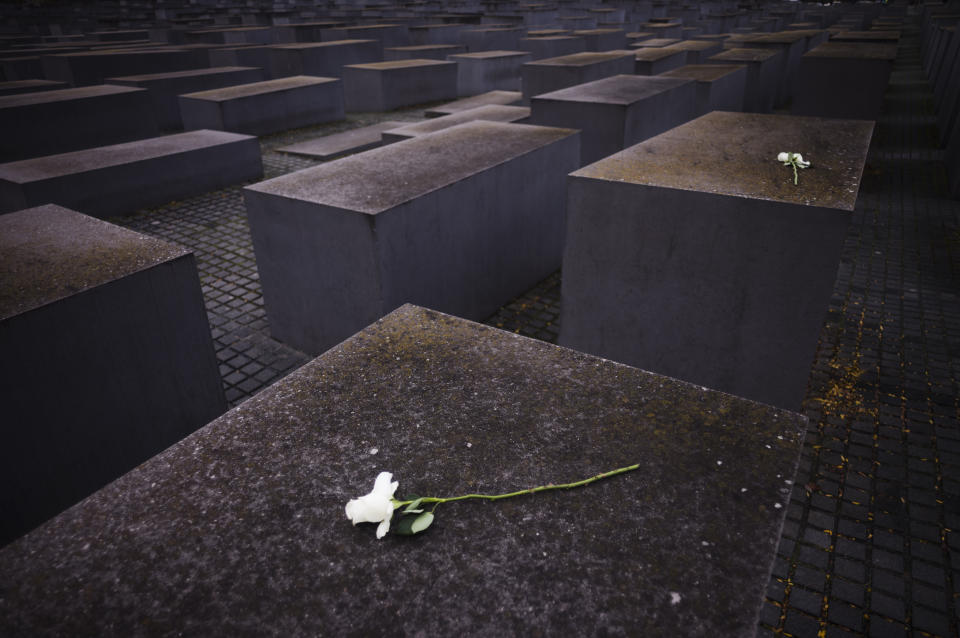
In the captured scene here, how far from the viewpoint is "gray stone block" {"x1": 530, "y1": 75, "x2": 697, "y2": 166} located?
8.19m

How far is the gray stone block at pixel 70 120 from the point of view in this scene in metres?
10.1

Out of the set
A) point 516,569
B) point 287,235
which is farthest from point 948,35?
point 516,569

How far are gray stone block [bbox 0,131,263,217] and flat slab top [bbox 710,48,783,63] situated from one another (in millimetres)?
11404

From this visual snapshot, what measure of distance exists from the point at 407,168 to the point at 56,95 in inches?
379

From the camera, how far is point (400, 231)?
193 inches

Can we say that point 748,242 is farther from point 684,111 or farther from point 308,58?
point 308,58

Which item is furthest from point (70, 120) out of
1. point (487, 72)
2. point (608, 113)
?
point (487, 72)

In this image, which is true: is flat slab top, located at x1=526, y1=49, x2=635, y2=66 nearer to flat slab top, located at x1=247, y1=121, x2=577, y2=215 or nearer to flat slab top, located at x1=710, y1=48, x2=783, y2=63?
flat slab top, located at x1=710, y1=48, x2=783, y2=63

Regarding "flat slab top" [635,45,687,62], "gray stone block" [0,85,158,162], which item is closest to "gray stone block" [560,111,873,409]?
"flat slab top" [635,45,687,62]

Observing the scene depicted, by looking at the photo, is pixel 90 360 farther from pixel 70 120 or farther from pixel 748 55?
pixel 748 55

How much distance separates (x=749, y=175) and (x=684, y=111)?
6.45 metres

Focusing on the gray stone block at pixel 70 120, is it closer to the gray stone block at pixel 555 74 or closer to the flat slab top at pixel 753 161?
the gray stone block at pixel 555 74

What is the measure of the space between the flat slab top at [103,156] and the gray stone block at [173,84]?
16.4ft

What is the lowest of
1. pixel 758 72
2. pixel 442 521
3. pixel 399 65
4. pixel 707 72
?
pixel 442 521
